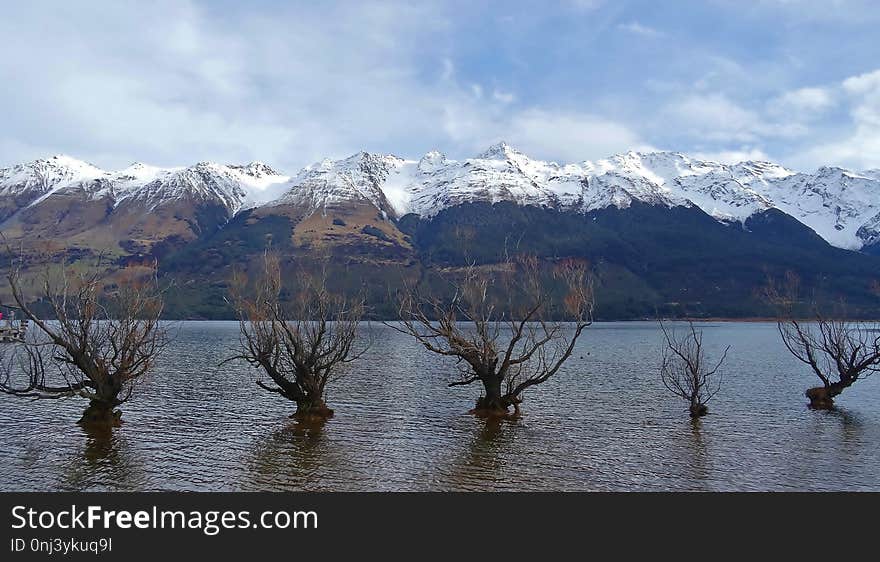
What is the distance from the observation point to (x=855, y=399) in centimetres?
5062

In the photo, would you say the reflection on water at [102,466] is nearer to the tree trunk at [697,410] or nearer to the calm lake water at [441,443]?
the calm lake water at [441,443]

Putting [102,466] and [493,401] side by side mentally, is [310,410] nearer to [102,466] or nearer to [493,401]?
[493,401]

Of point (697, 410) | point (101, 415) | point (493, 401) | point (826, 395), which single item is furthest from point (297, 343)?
point (826, 395)

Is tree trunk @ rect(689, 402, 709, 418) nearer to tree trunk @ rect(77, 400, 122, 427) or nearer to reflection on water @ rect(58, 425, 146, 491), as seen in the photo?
reflection on water @ rect(58, 425, 146, 491)

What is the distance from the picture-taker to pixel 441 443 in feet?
107

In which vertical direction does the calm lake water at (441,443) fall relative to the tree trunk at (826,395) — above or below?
below

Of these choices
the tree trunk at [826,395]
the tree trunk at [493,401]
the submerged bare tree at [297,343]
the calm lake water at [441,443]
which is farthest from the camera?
the tree trunk at [826,395]

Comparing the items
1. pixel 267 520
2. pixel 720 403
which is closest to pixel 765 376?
pixel 720 403

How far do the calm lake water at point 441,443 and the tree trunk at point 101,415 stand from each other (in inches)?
38.1

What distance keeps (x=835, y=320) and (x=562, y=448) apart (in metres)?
30.6

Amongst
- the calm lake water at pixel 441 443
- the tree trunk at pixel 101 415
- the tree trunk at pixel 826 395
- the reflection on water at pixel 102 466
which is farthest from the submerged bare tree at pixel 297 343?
the tree trunk at pixel 826 395

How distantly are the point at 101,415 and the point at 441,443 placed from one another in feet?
62.9

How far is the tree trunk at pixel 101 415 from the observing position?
117ft

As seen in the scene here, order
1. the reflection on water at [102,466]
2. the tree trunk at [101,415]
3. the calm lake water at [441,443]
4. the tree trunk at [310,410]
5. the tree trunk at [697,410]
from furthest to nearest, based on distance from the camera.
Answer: the tree trunk at [697,410] → the tree trunk at [310,410] → the tree trunk at [101,415] → the calm lake water at [441,443] → the reflection on water at [102,466]
